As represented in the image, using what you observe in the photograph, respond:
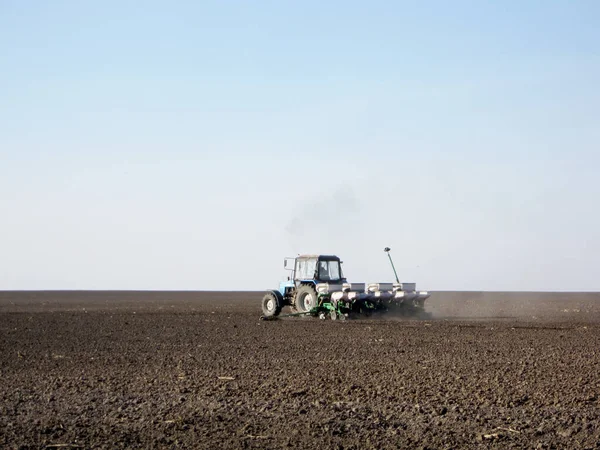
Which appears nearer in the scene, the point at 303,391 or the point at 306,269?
the point at 303,391

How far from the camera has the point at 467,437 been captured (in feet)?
32.8

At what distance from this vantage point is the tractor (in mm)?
29703

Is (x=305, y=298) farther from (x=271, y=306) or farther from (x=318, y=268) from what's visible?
(x=271, y=306)

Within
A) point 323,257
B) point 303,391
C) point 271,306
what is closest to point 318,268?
point 323,257

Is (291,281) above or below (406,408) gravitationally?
above

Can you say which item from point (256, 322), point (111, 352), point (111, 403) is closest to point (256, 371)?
point (111, 403)

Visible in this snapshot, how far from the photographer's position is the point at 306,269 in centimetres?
3114

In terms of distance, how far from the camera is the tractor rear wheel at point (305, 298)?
99.0ft

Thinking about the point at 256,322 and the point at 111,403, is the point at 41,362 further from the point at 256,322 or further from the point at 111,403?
the point at 256,322

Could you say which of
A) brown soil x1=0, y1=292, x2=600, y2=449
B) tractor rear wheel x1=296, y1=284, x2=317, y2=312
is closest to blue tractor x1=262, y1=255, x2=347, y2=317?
tractor rear wheel x1=296, y1=284, x2=317, y2=312

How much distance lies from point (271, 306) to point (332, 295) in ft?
11.1

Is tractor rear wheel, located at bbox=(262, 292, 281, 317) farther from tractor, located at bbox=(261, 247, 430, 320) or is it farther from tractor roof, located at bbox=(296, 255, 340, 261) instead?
tractor roof, located at bbox=(296, 255, 340, 261)

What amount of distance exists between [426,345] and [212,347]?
5.25 metres

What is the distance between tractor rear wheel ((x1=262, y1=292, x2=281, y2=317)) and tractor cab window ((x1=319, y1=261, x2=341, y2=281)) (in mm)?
2153
